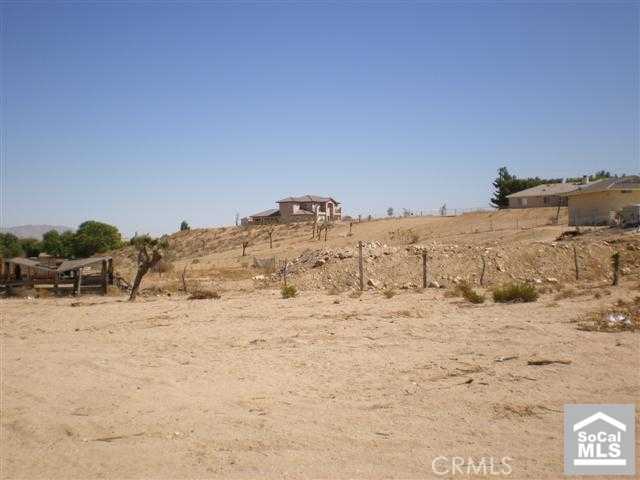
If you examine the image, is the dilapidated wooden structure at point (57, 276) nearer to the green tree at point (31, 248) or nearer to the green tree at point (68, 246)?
the green tree at point (68, 246)

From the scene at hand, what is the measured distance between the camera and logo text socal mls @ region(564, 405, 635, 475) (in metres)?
6.28

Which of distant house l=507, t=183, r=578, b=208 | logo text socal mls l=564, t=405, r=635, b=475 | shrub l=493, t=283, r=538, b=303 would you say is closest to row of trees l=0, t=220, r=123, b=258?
distant house l=507, t=183, r=578, b=208

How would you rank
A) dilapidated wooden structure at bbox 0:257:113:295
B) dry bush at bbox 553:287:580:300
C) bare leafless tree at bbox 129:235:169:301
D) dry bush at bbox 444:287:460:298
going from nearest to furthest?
dry bush at bbox 553:287:580:300, dry bush at bbox 444:287:460:298, bare leafless tree at bbox 129:235:169:301, dilapidated wooden structure at bbox 0:257:113:295

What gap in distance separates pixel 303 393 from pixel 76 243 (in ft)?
194

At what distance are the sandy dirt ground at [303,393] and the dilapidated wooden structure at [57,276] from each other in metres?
8.99

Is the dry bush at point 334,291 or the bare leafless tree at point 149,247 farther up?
the bare leafless tree at point 149,247

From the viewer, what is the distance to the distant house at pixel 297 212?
253ft

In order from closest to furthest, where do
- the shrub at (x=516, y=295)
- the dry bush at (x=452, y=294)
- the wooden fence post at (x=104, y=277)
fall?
the shrub at (x=516, y=295) → the dry bush at (x=452, y=294) → the wooden fence post at (x=104, y=277)

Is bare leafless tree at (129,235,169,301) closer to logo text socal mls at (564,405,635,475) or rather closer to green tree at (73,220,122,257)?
logo text socal mls at (564,405,635,475)

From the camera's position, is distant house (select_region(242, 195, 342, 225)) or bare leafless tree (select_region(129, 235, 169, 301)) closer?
bare leafless tree (select_region(129, 235, 169, 301))

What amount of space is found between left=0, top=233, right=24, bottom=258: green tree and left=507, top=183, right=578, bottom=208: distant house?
5332cm

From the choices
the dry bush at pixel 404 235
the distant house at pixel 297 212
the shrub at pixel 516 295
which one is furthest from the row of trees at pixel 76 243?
the shrub at pixel 516 295

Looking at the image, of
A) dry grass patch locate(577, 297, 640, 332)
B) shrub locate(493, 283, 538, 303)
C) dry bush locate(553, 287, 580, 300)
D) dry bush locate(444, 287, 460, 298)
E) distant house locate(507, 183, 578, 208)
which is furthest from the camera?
distant house locate(507, 183, 578, 208)

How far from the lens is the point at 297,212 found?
77938 mm
